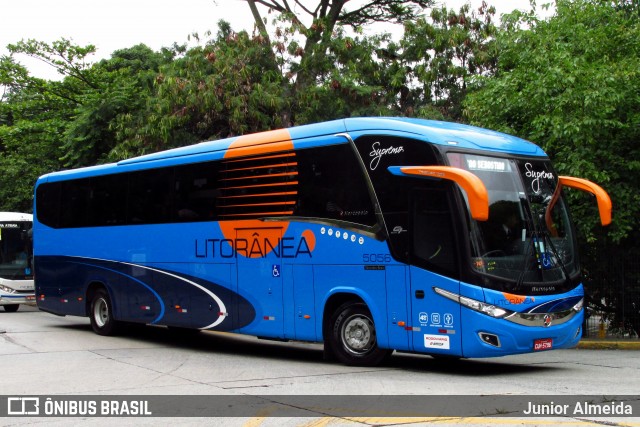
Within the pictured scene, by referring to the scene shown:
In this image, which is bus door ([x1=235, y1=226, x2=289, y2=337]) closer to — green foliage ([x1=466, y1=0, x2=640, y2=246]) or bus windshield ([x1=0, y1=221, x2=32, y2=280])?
green foliage ([x1=466, y1=0, x2=640, y2=246])

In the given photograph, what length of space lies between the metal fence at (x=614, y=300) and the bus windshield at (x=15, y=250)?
18.5m

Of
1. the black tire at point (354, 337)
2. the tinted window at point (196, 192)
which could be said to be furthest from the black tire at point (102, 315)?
the black tire at point (354, 337)

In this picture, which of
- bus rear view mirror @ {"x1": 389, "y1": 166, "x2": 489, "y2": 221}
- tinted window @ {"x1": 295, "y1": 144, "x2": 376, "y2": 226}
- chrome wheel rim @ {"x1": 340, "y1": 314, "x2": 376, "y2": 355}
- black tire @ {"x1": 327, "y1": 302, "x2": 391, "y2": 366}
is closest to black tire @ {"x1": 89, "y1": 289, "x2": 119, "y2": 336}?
tinted window @ {"x1": 295, "y1": 144, "x2": 376, "y2": 226}

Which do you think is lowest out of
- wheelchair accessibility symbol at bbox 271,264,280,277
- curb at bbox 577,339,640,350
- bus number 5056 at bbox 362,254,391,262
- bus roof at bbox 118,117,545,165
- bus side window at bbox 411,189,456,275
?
curb at bbox 577,339,640,350

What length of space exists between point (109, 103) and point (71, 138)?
7.46ft

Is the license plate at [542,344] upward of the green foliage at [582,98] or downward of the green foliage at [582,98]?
downward

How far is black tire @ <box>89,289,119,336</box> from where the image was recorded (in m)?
18.2

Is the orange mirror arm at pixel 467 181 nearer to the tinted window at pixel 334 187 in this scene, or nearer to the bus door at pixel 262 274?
the tinted window at pixel 334 187

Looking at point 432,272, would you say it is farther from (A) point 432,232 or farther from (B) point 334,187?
(B) point 334,187

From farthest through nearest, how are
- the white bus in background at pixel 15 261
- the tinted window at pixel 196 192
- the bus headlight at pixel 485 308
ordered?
the white bus in background at pixel 15 261
the tinted window at pixel 196 192
the bus headlight at pixel 485 308

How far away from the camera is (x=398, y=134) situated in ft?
39.1

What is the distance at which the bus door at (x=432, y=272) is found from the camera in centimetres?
1124

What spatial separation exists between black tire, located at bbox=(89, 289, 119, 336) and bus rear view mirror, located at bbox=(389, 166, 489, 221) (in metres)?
8.84

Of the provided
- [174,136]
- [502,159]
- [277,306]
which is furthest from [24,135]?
[502,159]
